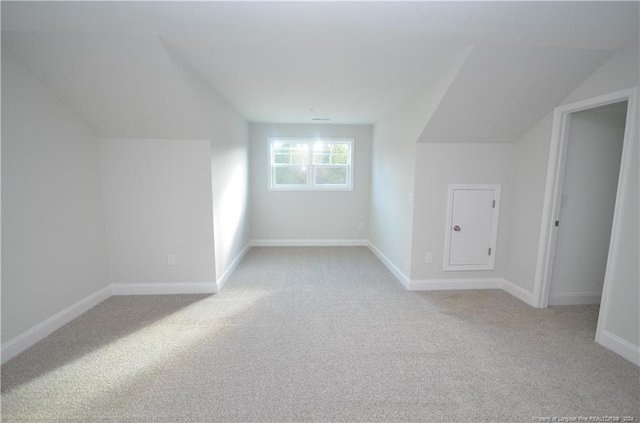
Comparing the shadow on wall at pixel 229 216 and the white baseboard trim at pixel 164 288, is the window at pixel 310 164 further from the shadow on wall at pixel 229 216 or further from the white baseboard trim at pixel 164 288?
the white baseboard trim at pixel 164 288

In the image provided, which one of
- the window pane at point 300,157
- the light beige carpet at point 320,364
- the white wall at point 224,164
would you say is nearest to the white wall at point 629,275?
the light beige carpet at point 320,364

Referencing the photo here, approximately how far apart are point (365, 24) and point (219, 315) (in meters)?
2.71

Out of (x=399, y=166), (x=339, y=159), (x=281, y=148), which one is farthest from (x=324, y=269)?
(x=281, y=148)

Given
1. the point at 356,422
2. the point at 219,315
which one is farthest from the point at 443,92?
the point at 219,315

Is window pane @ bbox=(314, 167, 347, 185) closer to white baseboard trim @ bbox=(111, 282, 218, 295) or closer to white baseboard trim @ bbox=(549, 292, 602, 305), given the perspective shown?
white baseboard trim @ bbox=(111, 282, 218, 295)

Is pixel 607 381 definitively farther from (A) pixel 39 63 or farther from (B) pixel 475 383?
(A) pixel 39 63

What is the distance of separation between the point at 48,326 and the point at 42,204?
1021 mm

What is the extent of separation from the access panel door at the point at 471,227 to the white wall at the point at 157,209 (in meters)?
2.81

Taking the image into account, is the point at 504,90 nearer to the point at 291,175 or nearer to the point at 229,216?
the point at 229,216

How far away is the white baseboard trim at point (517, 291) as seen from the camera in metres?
2.96

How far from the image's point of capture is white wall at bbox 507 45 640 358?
6.60 ft

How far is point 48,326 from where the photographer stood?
230 centimetres

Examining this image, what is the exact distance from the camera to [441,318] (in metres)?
2.63

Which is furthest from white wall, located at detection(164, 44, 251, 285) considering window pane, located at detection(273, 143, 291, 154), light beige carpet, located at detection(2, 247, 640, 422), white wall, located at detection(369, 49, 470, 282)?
white wall, located at detection(369, 49, 470, 282)
